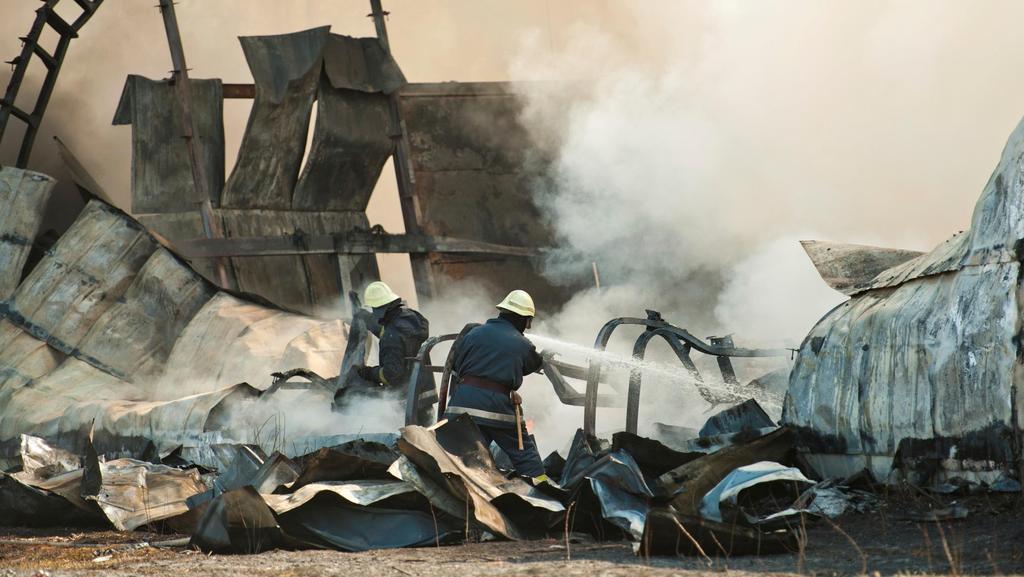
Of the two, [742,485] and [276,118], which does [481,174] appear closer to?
[276,118]

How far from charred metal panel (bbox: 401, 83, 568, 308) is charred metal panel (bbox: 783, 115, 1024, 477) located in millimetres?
9523

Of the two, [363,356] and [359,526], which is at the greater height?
[363,356]

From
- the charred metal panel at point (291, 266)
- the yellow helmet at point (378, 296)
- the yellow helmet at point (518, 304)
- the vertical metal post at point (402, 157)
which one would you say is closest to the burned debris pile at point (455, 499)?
the yellow helmet at point (518, 304)

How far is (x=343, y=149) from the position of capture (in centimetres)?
1672

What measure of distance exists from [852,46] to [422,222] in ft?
20.1

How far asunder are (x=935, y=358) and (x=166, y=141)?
11190 millimetres

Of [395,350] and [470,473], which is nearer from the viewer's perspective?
[470,473]

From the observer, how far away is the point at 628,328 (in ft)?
55.9

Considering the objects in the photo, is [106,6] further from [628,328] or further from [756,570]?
[756,570]

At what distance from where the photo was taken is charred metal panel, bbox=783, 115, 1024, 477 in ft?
21.6

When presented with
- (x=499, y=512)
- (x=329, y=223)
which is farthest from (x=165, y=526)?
(x=329, y=223)

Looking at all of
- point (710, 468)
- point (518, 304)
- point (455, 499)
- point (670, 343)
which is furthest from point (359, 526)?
point (670, 343)

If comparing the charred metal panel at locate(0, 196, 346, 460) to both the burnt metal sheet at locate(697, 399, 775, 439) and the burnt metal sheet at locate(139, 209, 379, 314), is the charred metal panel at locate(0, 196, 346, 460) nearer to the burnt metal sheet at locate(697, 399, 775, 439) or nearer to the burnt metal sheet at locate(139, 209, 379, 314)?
the burnt metal sheet at locate(139, 209, 379, 314)

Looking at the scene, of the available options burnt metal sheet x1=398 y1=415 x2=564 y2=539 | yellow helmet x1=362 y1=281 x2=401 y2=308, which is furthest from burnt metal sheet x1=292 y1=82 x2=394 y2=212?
burnt metal sheet x1=398 y1=415 x2=564 y2=539
